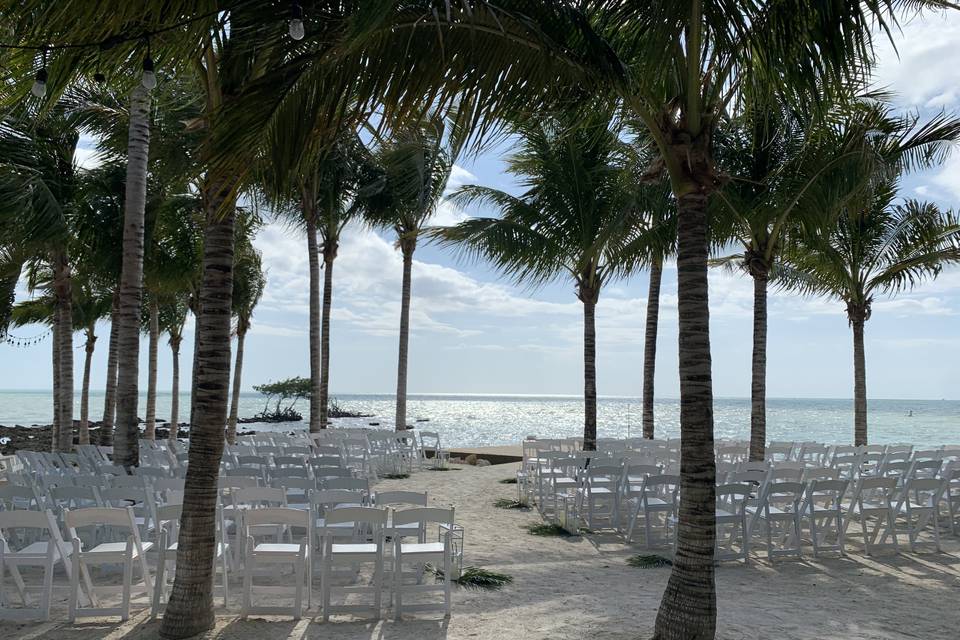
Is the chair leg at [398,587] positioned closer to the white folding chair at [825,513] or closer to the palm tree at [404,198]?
the white folding chair at [825,513]

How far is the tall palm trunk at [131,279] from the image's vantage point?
10.3 meters

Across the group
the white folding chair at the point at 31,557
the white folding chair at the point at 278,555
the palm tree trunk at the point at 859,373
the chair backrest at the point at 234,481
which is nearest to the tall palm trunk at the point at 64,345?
the chair backrest at the point at 234,481

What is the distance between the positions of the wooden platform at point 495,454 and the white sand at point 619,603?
8.96m

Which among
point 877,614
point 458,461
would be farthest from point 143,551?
point 458,461

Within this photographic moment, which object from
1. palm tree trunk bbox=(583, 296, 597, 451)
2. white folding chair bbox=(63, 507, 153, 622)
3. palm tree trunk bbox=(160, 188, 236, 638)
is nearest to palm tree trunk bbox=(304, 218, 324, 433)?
palm tree trunk bbox=(583, 296, 597, 451)

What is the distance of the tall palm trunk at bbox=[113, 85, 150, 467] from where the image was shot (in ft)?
33.7

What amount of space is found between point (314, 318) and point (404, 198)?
12.8 ft

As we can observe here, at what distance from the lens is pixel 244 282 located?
69.0ft

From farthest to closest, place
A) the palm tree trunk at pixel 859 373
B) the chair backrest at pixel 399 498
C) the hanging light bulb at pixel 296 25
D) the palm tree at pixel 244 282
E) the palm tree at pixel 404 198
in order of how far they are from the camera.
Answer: the palm tree at pixel 244 282, the palm tree at pixel 404 198, the palm tree trunk at pixel 859 373, the chair backrest at pixel 399 498, the hanging light bulb at pixel 296 25

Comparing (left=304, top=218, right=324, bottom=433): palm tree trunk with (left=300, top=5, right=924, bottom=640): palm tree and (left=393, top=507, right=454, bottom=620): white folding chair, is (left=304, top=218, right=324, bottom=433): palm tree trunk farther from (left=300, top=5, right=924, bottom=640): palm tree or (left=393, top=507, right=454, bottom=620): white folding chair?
(left=300, top=5, right=924, bottom=640): palm tree

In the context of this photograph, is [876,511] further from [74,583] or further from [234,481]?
[74,583]

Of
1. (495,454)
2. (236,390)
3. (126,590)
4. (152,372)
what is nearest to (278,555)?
(126,590)

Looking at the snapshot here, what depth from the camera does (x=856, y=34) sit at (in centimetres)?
452

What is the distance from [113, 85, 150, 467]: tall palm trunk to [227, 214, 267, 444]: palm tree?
7.38 m
